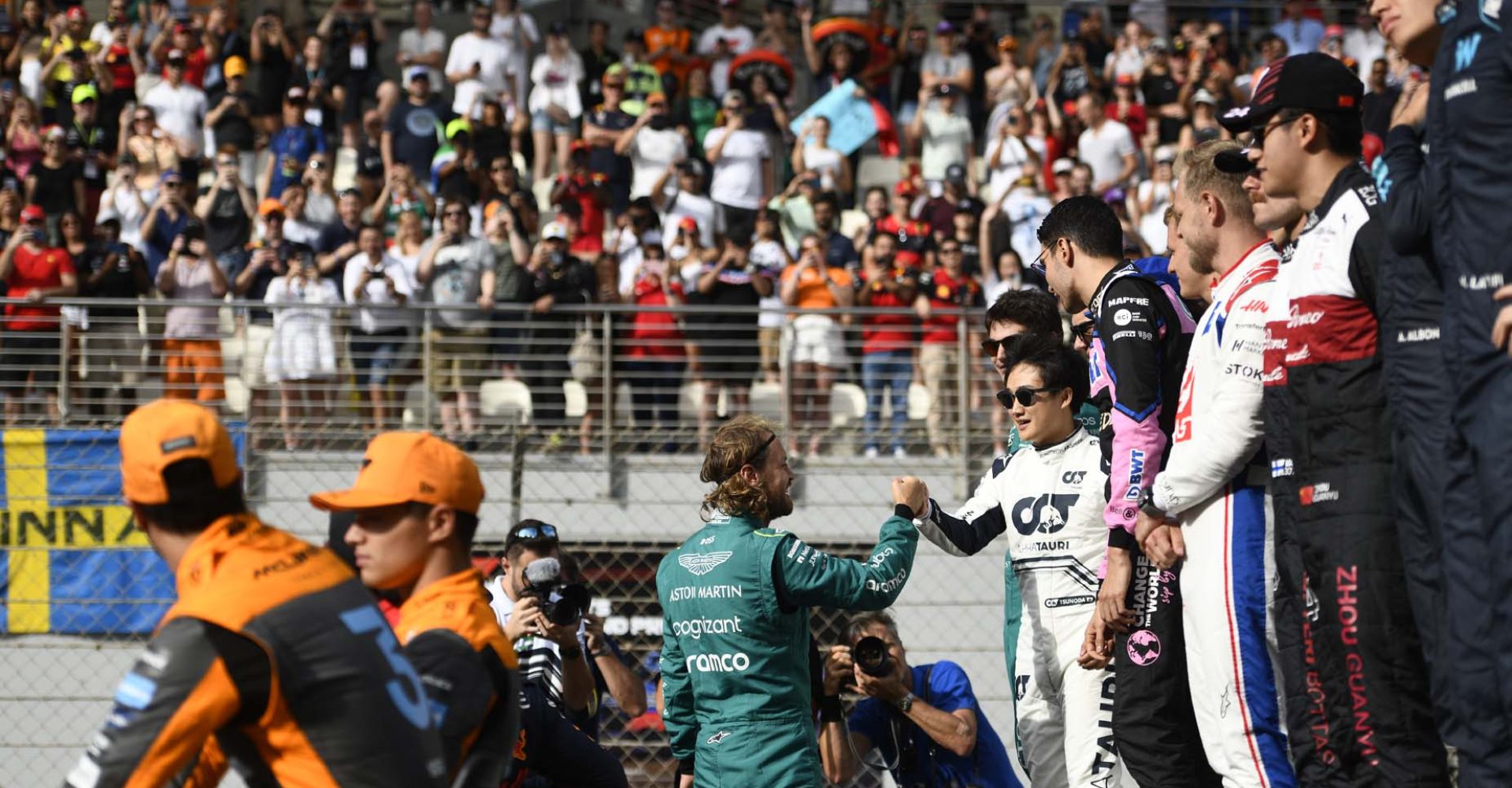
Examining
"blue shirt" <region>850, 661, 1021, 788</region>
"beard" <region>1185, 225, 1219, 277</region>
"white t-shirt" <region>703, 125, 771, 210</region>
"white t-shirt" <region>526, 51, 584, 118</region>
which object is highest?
"white t-shirt" <region>526, 51, 584, 118</region>

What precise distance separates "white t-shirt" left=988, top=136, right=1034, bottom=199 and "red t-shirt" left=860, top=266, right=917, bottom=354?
8.14 ft

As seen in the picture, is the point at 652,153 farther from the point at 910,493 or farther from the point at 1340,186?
the point at 1340,186

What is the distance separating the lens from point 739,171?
14.8m

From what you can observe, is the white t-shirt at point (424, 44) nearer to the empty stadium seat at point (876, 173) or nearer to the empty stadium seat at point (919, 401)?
the empty stadium seat at point (876, 173)

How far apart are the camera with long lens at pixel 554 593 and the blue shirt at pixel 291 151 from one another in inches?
367

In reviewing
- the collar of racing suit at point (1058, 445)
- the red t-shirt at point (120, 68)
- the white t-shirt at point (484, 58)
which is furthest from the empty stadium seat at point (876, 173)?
the collar of racing suit at point (1058, 445)

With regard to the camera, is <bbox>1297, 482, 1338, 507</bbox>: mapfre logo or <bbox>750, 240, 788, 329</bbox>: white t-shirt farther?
<bbox>750, 240, 788, 329</bbox>: white t-shirt

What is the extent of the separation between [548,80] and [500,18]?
980 mm

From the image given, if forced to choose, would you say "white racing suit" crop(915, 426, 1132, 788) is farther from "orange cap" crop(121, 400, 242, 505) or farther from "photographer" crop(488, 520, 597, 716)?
"orange cap" crop(121, 400, 242, 505)

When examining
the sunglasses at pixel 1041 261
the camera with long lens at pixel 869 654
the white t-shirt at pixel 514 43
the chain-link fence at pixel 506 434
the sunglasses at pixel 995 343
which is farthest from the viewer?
the white t-shirt at pixel 514 43

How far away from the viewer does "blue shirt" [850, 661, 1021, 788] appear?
668cm

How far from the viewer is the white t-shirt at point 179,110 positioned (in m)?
15.3

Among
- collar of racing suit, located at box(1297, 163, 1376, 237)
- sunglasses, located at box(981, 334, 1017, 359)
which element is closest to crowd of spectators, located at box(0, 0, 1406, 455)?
sunglasses, located at box(981, 334, 1017, 359)

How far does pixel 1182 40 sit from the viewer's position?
16875 millimetres
